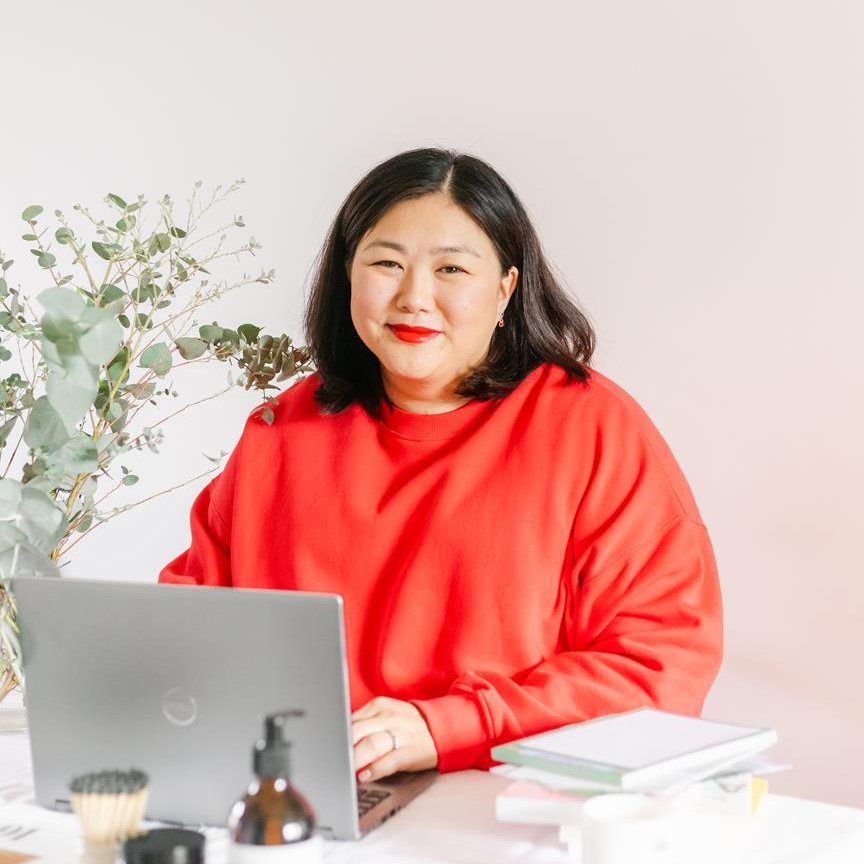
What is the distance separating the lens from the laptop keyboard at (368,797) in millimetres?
1256

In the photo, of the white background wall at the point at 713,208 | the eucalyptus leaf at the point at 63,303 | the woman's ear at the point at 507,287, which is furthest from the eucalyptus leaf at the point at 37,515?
the white background wall at the point at 713,208

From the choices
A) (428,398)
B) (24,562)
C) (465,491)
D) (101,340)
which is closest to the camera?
(101,340)

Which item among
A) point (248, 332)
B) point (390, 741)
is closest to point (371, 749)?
point (390, 741)

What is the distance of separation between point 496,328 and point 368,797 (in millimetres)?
857

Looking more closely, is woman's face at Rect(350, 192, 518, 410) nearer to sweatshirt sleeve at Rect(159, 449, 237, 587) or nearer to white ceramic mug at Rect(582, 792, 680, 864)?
sweatshirt sleeve at Rect(159, 449, 237, 587)

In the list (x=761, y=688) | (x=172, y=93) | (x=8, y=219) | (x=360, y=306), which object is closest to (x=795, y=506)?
(x=761, y=688)

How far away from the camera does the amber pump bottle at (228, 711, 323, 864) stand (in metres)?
0.94

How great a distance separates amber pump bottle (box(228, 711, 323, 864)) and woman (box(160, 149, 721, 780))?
1.84 feet

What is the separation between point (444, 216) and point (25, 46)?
154cm

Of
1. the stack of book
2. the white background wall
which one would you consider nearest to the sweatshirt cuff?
the stack of book

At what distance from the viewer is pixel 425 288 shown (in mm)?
1800

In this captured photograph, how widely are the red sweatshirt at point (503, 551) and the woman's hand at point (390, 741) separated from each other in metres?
0.08

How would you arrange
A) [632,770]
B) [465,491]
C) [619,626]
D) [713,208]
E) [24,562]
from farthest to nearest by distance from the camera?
1. [713,208]
2. [465,491]
3. [619,626]
4. [24,562]
5. [632,770]

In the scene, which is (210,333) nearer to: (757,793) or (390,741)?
(390,741)
